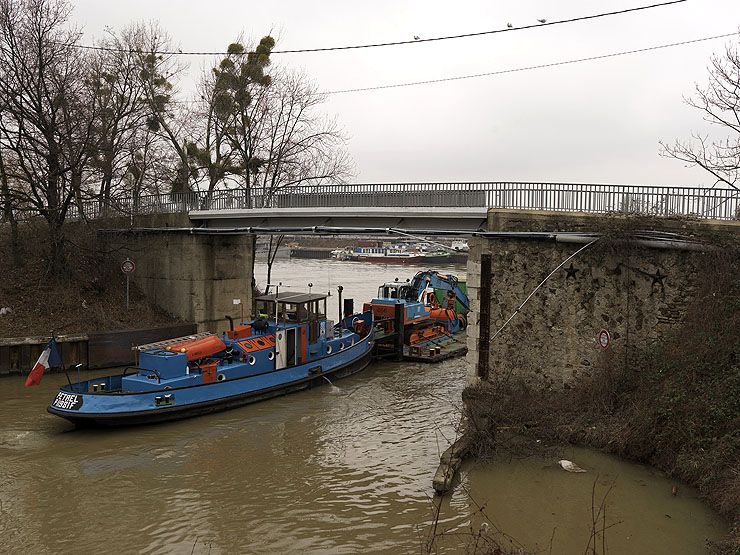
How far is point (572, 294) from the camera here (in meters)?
14.7

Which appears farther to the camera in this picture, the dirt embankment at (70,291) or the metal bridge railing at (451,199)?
the dirt embankment at (70,291)

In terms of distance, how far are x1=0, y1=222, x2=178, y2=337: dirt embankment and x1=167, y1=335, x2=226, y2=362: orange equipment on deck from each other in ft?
24.1

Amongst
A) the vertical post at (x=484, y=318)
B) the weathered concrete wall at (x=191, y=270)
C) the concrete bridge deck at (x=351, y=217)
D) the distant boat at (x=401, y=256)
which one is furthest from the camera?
the distant boat at (x=401, y=256)

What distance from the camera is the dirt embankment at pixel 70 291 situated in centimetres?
2236

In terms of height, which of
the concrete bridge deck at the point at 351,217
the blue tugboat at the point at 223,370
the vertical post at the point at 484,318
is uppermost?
the concrete bridge deck at the point at 351,217

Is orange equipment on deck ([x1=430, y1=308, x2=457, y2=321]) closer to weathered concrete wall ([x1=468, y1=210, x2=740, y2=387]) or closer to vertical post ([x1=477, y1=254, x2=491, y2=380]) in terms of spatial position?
weathered concrete wall ([x1=468, y1=210, x2=740, y2=387])

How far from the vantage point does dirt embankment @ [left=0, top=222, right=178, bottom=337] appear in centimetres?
2236

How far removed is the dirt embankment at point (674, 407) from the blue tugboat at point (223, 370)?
6199mm

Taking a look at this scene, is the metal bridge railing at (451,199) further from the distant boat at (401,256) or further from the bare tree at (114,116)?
the distant boat at (401,256)

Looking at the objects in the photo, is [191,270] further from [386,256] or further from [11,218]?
[386,256]

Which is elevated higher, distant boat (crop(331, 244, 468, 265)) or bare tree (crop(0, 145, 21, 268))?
bare tree (crop(0, 145, 21, 268))

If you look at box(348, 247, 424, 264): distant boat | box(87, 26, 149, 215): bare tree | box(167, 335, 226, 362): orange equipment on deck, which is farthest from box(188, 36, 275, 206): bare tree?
box(348, 247, 424, 264): distant boat

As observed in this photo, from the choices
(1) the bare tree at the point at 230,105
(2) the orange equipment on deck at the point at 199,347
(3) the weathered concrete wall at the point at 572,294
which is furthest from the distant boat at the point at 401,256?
(3) the weathered concrete wall at the point at 572,294

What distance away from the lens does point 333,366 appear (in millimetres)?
20297
